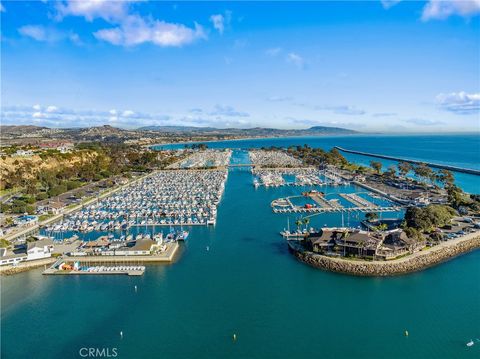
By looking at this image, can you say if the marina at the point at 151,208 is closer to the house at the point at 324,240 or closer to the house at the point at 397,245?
the house at the point at 324,240

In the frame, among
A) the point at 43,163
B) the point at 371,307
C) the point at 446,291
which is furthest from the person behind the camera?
the point at 43,163

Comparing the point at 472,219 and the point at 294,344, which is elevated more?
the point at 472,219

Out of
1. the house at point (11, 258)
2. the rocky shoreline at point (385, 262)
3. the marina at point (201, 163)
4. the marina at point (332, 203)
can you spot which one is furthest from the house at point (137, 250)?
the marina at point (201, 163)

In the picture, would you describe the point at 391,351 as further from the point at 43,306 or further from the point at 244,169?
the point at 244,169

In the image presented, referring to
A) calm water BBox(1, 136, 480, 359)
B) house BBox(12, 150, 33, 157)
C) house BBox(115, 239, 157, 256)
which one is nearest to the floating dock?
calm water BBox(1, 136, 480, 359)

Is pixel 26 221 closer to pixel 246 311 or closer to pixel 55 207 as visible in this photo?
pixel 55 207

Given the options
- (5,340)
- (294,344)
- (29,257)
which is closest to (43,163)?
(29,257)
